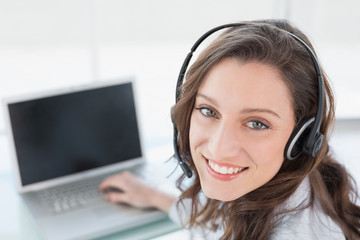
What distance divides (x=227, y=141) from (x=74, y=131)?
0.69 metres

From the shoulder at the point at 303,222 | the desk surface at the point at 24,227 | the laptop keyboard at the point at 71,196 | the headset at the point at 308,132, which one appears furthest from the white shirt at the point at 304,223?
the laptop keyboard at the point at 71,196

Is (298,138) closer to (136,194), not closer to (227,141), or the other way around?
(227,141)

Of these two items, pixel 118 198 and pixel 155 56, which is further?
pixel 155 56

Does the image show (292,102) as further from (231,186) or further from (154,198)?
(154,198)

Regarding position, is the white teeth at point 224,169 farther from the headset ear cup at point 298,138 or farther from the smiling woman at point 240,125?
the headset ear cup at point 298,138

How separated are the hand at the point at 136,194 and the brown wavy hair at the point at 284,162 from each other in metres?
0.13

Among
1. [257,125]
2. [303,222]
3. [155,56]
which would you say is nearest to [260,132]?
[257,125]

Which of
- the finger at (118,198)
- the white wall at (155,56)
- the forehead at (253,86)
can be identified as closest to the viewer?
the forehead at (253,86)

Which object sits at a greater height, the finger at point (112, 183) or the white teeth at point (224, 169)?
the white teeth at point (224, 169)

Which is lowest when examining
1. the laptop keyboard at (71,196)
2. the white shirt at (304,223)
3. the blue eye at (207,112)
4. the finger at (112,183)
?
the laptop keyboard at (71,196)

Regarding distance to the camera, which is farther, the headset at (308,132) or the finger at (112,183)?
the finger at (112,183)

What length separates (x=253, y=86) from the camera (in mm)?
860

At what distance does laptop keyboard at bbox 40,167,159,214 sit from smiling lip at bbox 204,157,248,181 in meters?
0.53

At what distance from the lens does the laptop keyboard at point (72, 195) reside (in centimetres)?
134
